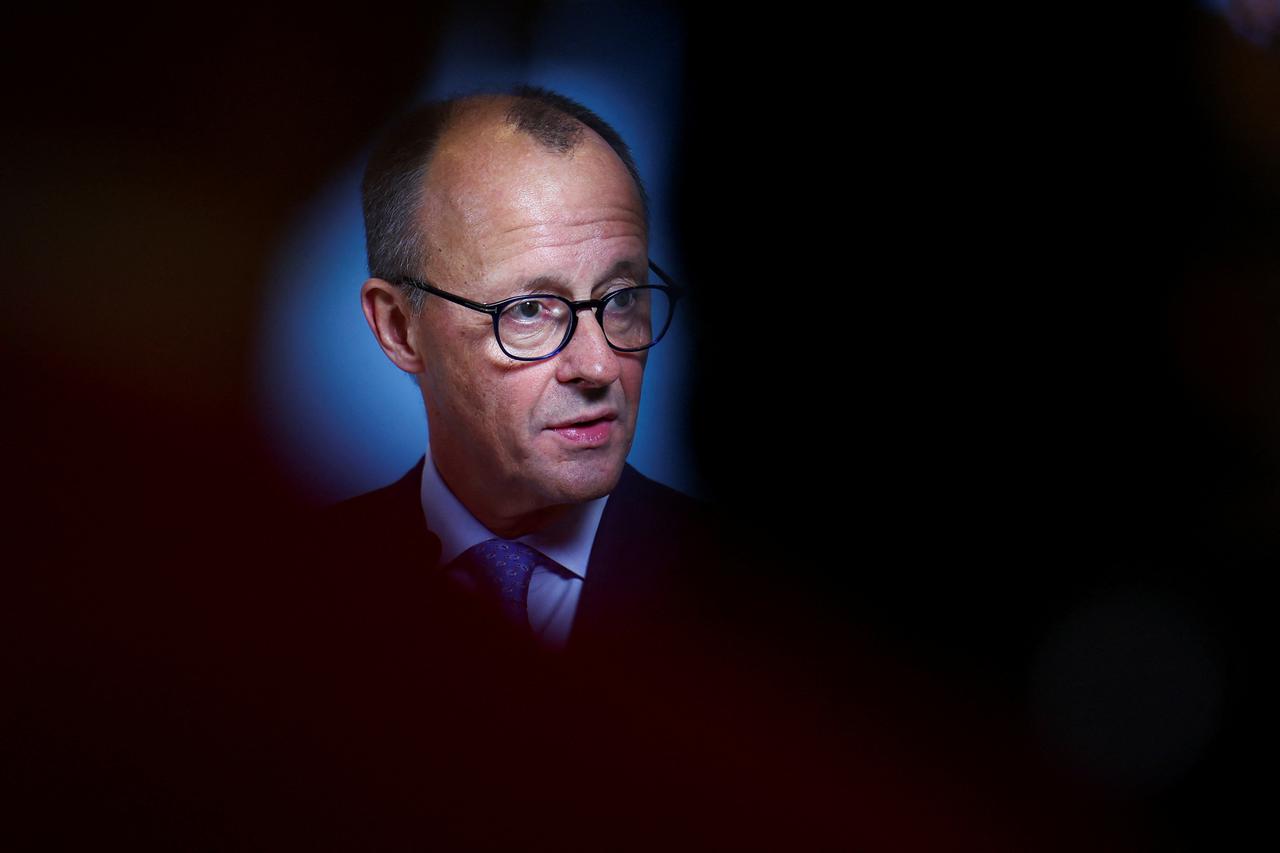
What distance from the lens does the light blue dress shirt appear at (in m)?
1.33

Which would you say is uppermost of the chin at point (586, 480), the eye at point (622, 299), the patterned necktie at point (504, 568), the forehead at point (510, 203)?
the forehead at point (510, 203)

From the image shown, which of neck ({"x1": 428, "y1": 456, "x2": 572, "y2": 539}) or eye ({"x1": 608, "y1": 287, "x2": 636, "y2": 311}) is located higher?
eye ({"x1": 608, "y1": 287, "x2": 636, "y2": 311})

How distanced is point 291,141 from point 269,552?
59 centimetres

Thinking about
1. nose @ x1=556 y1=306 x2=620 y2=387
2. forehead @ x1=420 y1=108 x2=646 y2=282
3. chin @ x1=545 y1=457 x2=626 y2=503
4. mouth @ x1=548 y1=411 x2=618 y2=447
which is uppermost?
forehead @ x1=420 y1=108 x2=646 y2=282

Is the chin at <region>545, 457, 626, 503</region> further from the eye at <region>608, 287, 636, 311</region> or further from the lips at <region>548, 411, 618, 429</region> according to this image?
the eye at <region>608, 287, 636, 311</region>

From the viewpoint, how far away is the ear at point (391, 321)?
1273 millimetres

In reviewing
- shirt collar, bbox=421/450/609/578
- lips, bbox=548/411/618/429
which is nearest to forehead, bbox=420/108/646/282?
lips, bbox=548/411/618/429

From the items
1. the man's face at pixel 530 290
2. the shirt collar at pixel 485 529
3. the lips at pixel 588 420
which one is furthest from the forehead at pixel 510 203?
the shirt collar at pixel 485 529

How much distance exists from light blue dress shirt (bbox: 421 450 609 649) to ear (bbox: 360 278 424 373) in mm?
143

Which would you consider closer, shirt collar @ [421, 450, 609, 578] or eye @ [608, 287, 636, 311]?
eye @ [608, 287, 636, 311]

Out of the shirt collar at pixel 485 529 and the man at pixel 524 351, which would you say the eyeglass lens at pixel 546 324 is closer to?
the man at pixel 524 351

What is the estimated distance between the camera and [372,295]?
1.29 m

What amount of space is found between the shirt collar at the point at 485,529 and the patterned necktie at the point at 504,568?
0.01 m

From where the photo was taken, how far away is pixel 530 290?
118 cm
